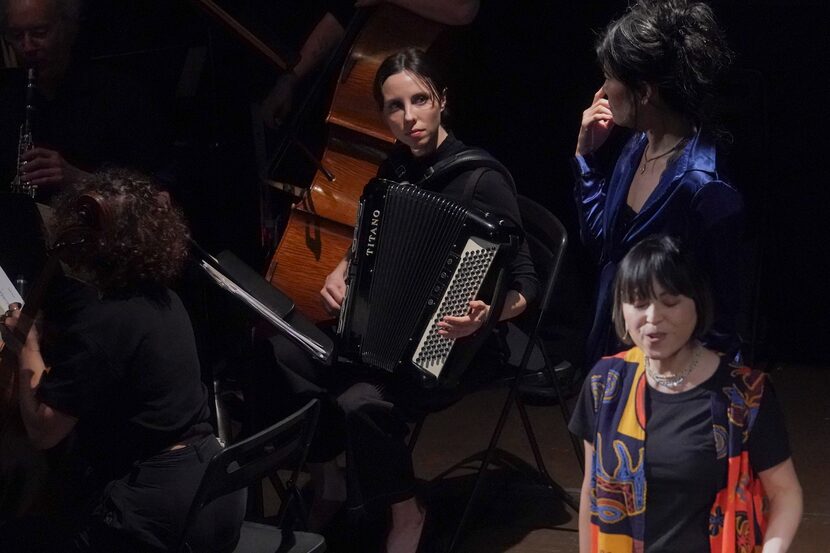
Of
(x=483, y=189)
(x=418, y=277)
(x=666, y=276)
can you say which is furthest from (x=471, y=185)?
(x=666, y=276)

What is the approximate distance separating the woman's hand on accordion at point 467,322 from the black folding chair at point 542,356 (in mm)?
269

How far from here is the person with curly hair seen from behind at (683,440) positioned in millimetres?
2162

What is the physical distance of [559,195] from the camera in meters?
4.39

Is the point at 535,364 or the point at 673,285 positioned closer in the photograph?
the point at 673,285

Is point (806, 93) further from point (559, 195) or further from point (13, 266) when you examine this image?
point (13, 266)

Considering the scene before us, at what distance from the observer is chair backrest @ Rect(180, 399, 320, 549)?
2.37 m

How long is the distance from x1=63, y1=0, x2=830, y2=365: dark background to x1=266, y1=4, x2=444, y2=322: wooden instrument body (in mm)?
484

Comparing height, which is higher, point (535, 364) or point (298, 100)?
point (298, 100)

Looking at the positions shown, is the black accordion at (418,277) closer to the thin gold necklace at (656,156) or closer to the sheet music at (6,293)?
the thin gold necklace at (656,156)

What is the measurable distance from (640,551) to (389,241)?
3.99ft

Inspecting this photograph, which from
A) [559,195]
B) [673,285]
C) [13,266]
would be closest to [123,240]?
[13,266]

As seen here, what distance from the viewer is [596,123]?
278cm

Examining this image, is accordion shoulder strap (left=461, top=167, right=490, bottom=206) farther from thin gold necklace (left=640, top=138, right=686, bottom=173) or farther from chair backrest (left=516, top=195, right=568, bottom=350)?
thin gold necklace (left=640, top=138, right=686, bottom=173)

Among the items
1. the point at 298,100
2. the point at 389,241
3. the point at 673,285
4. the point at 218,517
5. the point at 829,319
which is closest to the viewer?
the point at 673,285
